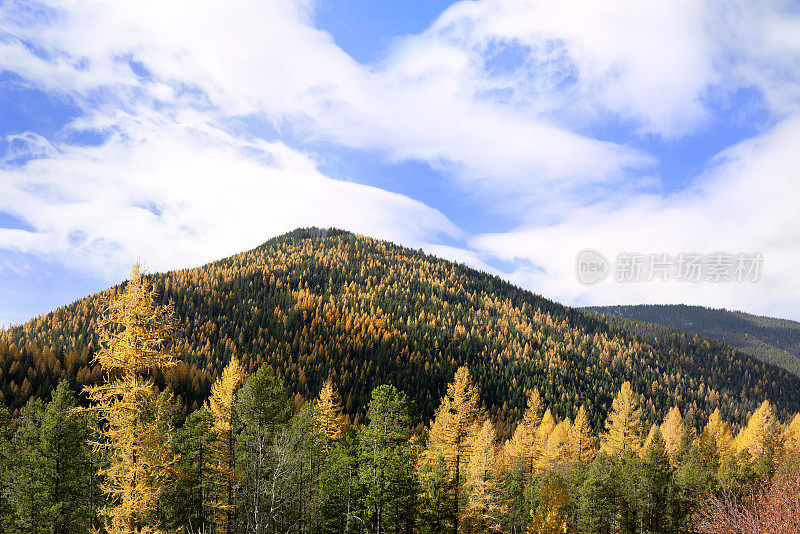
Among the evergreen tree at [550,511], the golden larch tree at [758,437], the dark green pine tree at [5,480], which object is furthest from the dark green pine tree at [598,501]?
the dark green pine tree at [5,480]

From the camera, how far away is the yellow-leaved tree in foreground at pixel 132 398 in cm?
1850

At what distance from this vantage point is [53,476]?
3170 cm

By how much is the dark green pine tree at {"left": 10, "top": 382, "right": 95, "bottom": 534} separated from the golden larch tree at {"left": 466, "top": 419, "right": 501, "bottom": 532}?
101 feet

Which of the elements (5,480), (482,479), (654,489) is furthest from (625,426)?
(5,480)

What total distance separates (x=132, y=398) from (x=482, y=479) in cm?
2897

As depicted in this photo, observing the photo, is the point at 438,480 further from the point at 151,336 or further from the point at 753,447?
the point at 753,447

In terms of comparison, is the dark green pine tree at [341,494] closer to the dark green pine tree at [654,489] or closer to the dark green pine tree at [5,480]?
the dark green pine tree at [5,480]

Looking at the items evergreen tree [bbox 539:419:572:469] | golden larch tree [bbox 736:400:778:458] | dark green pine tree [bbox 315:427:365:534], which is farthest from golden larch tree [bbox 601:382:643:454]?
dark green pine tree [bbox 315:427:365:534]

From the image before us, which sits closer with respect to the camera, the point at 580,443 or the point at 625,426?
the point at 625,426

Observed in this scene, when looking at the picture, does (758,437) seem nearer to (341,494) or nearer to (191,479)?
(341,494)

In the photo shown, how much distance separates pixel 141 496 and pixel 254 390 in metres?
16.9

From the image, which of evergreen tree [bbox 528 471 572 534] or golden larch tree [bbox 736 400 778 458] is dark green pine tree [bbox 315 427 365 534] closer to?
evergreen tree [bbox 528 471 572 534]

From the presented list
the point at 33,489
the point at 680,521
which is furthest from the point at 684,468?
the point at 33,489

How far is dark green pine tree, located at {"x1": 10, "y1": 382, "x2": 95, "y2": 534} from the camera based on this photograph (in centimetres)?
3109
